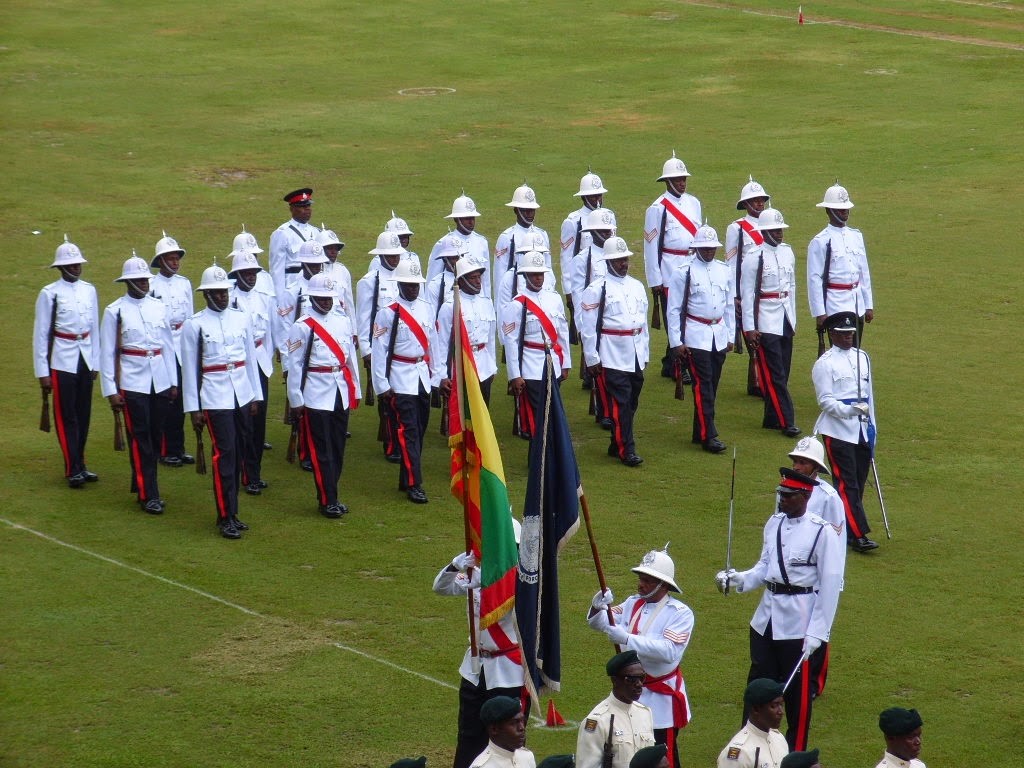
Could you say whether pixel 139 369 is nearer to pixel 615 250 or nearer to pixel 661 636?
pixel 615 250

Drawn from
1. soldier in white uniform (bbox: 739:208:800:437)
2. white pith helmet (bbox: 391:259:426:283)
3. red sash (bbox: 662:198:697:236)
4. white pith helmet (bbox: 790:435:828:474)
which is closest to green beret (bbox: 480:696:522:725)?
white pith helmet (bbox: 790:435:828:474)

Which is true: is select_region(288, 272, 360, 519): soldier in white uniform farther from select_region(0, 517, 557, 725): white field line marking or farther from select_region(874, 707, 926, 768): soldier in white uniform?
select_region(874, 707, 926, 768): soldier in white uniform

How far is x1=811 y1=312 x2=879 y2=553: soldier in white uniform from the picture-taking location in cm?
1189

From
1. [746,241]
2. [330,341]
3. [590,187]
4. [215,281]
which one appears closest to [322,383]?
[330,341]

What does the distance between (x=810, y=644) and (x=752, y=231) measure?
7.58 m

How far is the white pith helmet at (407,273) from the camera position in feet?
45.7

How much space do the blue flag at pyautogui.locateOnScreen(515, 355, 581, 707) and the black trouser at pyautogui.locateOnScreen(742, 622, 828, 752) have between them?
1.50 m

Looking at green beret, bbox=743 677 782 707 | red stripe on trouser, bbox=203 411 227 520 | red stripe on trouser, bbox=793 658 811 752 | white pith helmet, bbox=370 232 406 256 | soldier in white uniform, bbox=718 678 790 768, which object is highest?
white pith helmet, bbox=370 232 406 256

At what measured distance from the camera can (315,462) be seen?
13.3m

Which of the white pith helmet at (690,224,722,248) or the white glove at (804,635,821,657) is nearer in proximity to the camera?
the white glove at (804,635,821,657)

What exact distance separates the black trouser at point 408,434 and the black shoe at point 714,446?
265 cm

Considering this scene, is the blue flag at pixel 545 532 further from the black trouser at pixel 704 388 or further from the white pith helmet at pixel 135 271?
the black trouser at pixel 704 388

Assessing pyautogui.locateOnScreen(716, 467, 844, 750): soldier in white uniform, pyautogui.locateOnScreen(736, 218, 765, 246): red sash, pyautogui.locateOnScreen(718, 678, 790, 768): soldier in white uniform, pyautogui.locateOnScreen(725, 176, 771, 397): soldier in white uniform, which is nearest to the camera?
pyautogui.locateOnScreen(718, 678, 790, 768): soldier in white uniform

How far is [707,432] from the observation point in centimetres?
1470
